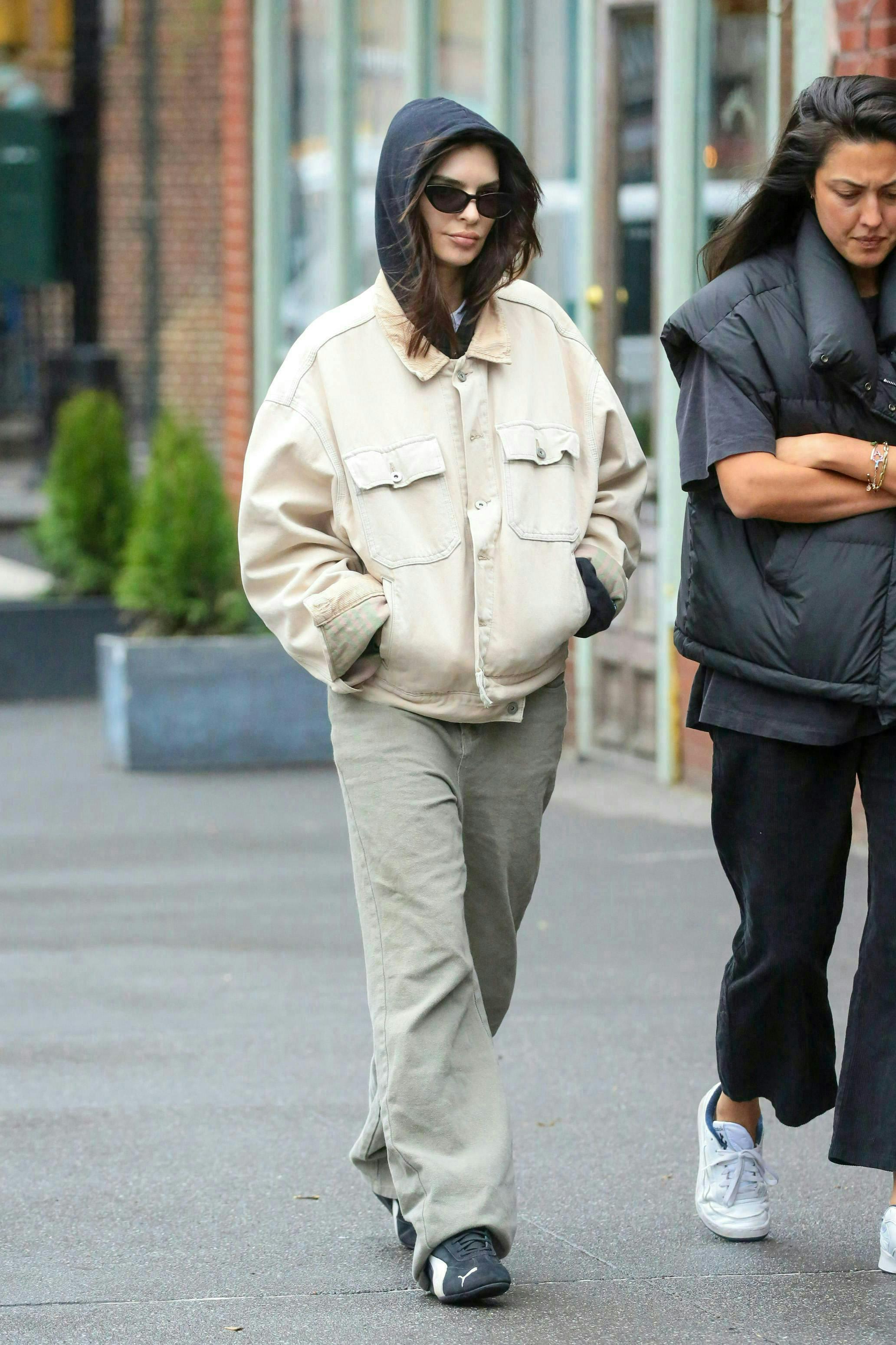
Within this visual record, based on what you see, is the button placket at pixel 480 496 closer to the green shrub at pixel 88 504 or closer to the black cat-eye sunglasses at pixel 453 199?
the black cat-eye sunglasses at pixel 453 199

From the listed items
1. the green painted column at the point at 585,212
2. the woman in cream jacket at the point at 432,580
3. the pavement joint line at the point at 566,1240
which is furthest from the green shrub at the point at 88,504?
the woman in cream jacket at the point at 432,580

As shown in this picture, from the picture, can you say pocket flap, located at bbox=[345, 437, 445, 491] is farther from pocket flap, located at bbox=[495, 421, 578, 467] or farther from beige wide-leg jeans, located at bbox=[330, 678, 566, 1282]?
beige wide-leg jeans, located at bbox=[330, 678, 566, 1282]

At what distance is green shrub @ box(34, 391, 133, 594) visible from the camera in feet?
36.5

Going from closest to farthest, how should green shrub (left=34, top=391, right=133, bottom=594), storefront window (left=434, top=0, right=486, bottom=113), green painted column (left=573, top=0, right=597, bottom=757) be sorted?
green painted column (left=573, top=0, right=597, bottom=757) → storefront window (left=434, top=0, right=486, bottom=113) → green shrub (left=34, top=391, right=133, bottom=594)

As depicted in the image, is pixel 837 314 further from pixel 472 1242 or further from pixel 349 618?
pixel 472 1242

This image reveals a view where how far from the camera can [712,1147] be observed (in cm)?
402

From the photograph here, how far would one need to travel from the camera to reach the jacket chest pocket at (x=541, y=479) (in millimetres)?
3715

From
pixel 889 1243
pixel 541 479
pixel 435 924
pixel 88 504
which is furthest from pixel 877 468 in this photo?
pixel 88 504

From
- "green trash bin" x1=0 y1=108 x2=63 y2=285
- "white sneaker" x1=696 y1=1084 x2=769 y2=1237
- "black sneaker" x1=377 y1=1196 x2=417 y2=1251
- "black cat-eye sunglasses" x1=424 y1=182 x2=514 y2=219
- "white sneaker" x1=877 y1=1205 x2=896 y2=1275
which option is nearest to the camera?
"black cat-eye sunglasses" x1=424 y1=182 x2=514 y2=219

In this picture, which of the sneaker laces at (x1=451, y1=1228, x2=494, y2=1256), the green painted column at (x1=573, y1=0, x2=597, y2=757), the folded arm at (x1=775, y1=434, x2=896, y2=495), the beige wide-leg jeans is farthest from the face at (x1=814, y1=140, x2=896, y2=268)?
the green painted column at (x1=573, y1=0, x2=597, y2=757)

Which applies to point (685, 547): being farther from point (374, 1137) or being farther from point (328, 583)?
point (374, 1137)

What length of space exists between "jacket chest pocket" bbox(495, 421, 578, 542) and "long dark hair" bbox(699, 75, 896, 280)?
41 centimetres

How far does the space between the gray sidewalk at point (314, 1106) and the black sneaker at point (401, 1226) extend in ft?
0.19

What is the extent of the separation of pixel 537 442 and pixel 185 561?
17.9 ft
